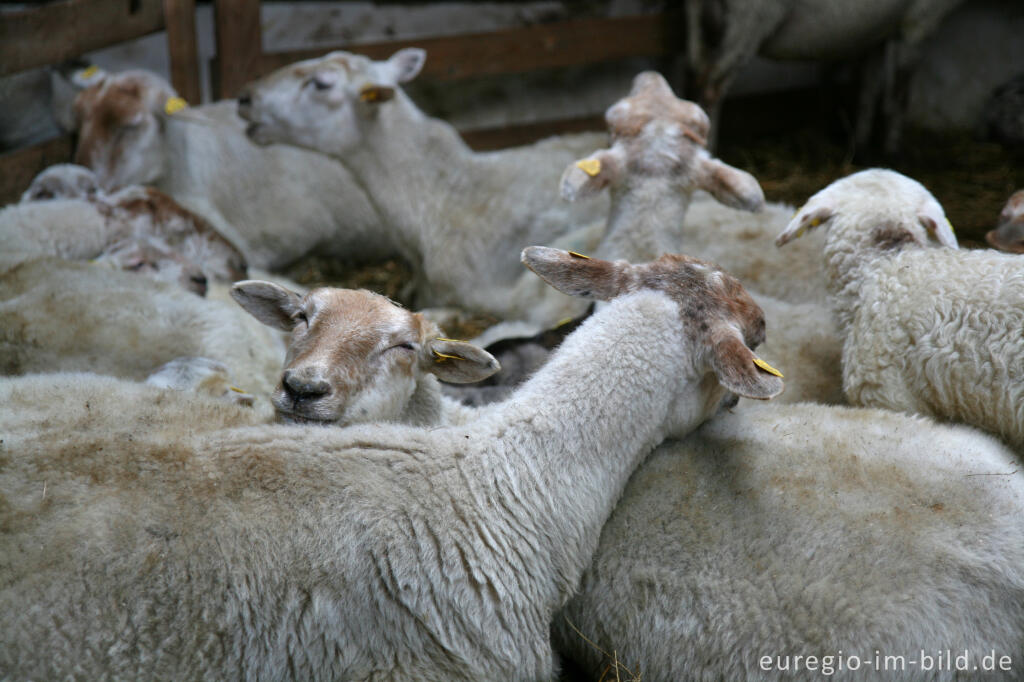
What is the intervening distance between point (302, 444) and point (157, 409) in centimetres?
61

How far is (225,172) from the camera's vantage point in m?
7.12

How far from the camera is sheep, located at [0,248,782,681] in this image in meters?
2.64

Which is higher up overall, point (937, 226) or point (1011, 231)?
point (937, 226)

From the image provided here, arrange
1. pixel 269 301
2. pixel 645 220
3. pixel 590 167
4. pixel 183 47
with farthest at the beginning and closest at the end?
pixel 183 47 < pixel 645 220 < pixel 590 167 < pixel 269 301

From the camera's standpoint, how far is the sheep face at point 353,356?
3.17m

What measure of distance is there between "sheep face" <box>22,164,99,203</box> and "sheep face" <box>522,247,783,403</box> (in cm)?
340

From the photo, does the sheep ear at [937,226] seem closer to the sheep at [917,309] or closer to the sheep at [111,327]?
the sheep at [917,309]

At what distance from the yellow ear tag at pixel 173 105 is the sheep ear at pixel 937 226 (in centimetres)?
441

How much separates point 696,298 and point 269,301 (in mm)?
1495

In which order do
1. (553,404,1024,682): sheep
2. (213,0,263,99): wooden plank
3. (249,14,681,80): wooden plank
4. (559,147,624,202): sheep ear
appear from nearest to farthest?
(553,404,1024,682): sheep
(559,147,624,202): sheep ear
(213,0,263,99): wooden plank
(249,14,681,80): wooden plank

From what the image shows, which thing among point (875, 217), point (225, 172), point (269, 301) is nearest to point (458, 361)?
point (269, 301)

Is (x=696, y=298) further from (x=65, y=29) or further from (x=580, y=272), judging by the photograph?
(x=65, y=29)

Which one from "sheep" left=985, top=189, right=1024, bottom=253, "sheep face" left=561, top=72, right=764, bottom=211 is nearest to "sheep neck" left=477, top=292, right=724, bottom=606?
"sheep face" left=561, top=72, right=764, bottom=211

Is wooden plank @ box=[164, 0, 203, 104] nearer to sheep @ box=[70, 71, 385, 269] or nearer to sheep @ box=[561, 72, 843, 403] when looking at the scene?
sheep @ box=[70, 71, 385, 269]
